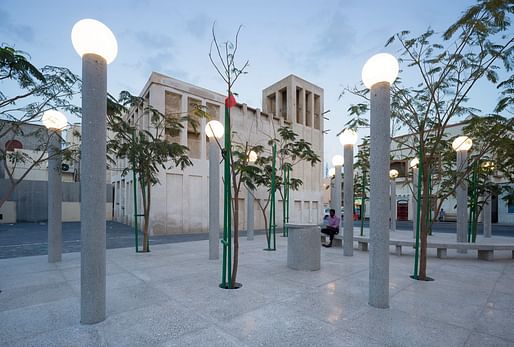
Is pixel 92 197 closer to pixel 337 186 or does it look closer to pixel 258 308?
pixel 258 308

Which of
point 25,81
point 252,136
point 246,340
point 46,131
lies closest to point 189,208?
point 252,136

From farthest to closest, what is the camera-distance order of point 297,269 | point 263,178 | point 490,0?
point 263,178 < point 297,269 < point 490,0

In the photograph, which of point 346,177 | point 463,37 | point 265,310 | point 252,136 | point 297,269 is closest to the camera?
point 265,310

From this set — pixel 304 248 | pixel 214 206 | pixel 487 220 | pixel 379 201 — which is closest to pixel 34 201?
pixel 214 206

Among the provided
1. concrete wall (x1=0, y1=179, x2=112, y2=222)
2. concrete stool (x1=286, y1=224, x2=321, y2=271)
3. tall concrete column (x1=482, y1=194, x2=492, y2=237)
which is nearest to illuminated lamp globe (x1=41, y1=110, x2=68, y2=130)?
concrete stool (x1=286, y1=224, x2=321, y2=271)

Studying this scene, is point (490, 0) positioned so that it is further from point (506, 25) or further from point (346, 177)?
point (346, 177)

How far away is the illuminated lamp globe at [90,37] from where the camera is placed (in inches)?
140

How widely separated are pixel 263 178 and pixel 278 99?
15.3 m

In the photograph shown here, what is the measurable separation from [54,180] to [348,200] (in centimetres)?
800

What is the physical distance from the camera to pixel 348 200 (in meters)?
8.26

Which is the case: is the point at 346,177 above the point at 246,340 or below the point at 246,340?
above

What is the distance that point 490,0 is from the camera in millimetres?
4430

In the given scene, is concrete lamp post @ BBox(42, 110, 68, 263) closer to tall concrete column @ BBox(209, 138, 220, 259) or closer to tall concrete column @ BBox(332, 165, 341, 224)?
tall concrete column @ BBox(209, 138, 220, 259)

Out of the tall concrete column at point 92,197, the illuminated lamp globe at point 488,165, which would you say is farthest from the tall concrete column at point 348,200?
the tall concrete column at point 92,197
